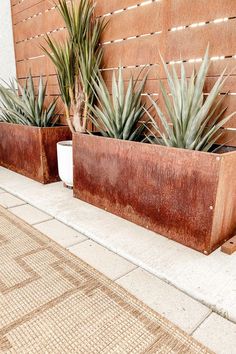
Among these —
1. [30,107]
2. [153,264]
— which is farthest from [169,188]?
[30,107]

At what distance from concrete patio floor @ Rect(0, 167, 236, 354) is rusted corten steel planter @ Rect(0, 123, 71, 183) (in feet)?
1.76

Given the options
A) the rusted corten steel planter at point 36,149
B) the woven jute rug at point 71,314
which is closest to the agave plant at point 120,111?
the rusted corten steel planter at point 36,149

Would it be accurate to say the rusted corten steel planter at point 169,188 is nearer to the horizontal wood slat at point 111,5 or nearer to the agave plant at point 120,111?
the agave plant at point 120,111

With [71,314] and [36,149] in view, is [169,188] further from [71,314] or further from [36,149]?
[36,149]

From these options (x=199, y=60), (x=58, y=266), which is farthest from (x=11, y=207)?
(x=199, y=60)

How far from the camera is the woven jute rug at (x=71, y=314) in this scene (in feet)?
3.27

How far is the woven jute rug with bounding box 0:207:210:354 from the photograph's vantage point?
1.00m

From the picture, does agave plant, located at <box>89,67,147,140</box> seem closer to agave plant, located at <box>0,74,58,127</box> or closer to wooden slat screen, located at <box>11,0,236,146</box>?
wooden slat screen, located at <box>11,0,236,146</box>

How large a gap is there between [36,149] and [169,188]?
156cm

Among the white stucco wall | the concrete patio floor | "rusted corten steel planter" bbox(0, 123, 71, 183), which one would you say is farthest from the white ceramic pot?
the white stucco wall

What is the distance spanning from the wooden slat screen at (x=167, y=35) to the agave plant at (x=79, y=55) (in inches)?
5.0

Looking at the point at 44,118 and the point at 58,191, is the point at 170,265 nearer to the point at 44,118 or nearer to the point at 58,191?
the point at 58,191

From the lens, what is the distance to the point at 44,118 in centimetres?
285

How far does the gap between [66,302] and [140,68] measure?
Answer: 1828 millimetres
